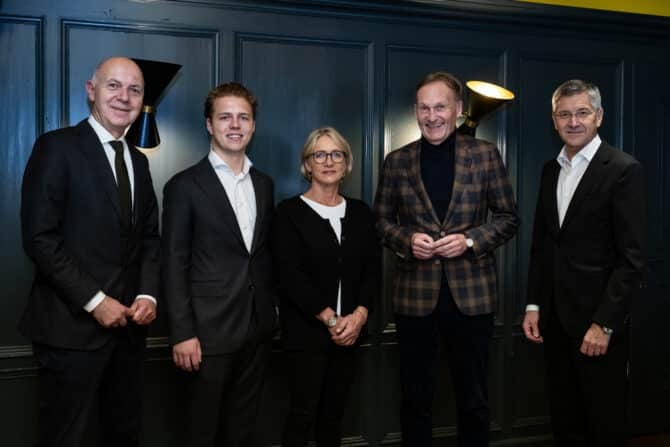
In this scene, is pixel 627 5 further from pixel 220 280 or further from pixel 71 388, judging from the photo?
pixel 71 388

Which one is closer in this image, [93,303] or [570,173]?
[93,303]

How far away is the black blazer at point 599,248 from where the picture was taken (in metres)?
2.13

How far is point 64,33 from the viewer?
2.56 m

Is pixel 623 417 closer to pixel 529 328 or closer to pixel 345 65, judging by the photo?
pixel 529 328

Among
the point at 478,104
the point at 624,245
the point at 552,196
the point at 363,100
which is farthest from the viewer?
the point at 363,100

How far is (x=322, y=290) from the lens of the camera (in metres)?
2.28

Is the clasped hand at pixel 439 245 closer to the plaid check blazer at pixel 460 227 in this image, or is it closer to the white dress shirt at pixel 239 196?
the plaid check blazer at pixel 460 227

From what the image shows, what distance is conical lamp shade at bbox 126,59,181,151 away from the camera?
2430 millimetres

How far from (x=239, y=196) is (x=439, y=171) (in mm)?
823

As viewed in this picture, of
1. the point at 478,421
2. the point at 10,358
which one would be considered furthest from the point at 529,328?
the point at 10,358

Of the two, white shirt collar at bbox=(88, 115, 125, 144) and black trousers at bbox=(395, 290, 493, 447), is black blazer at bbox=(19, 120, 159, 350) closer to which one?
white shirt collar at bbox=(88, 115, 125, 144)

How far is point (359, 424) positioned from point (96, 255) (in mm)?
1673

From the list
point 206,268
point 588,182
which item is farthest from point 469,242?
point 206,268

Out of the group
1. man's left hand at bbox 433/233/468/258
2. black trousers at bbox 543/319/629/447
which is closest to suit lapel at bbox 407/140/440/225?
man's left hand at bbox 433/233/468/258
